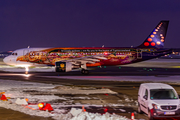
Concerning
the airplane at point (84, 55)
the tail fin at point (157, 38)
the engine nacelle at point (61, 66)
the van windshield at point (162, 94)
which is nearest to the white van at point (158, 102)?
the van windshield at point (162, 94)

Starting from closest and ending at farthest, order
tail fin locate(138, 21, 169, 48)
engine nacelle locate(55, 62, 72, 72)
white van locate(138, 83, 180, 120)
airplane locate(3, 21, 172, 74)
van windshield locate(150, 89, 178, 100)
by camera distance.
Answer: white van locate(138, 83, 180, 120) → van windshield locate(150, 89, 178, 100) → engine nacelle locate(55, 62, 72, 72) → airplane locate(3, 21, 172, 74) → tail fin locate(138, 21, 169, 48)

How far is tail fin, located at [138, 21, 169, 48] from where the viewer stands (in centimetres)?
3903

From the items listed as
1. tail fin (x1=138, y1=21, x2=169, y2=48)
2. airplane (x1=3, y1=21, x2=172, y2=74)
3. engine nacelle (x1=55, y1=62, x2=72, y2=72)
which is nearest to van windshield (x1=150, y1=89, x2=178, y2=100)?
engine nacelle (x1=55, y1=62, x2=72, y2=72)

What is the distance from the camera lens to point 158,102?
1089 cm

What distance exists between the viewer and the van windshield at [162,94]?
11766 mm

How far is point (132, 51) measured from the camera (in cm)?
3778

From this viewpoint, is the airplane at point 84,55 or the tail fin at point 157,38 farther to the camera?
the tail fin at point 157,38

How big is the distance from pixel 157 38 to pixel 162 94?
95.3 ft

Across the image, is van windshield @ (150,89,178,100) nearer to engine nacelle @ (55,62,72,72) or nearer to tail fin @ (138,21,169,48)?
engine nacelle @ (55,62,72,72)

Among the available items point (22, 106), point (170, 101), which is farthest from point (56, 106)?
point (170, 101)

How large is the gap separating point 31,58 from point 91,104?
82.7 feet

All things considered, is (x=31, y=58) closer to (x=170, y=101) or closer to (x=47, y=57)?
(x=47, y=57)

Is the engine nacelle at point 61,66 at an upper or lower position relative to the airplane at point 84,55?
lower

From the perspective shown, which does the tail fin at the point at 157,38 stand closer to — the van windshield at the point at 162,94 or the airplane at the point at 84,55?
the airplane at the point at 84,55
